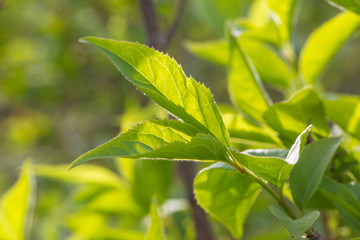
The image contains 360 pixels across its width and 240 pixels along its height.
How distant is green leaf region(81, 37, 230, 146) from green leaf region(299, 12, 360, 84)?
337mm

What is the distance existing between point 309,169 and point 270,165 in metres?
0.06

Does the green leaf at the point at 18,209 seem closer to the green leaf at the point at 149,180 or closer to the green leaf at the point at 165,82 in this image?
the green leaf at the point at 149,180

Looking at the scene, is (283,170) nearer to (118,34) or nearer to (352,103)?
(352,103)

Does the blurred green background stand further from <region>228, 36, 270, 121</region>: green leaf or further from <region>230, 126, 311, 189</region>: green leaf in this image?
<region>230, 126, 311, 189</region>: green leaf

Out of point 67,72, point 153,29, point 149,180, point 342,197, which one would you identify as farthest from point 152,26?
point 67,72

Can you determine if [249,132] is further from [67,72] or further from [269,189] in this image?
[67,72]

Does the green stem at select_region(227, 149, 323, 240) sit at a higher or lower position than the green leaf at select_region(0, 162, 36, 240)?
higher

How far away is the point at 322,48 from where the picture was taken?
75cm

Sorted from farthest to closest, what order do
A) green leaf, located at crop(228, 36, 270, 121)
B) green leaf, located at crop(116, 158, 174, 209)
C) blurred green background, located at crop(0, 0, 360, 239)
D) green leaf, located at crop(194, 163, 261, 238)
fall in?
blurred green background, located at crop(0, 0, 360, 239), green leaf, located at crop(116, 158, 174, 209), green leaf, located at crop(228, 36, 270, 121), green leaf, located at crop(194, 163, 261, 238)

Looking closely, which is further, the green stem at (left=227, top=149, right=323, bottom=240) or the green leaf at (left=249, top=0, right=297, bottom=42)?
the green leaf at (left=249, top=0, right=297, bottom=42)

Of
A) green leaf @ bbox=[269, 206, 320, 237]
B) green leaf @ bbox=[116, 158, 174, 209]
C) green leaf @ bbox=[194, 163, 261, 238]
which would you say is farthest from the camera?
green leaf @ bbox=[116, 158, 174, 209]

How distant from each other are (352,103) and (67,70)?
1881 millimetres

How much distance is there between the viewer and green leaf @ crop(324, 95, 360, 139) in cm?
58

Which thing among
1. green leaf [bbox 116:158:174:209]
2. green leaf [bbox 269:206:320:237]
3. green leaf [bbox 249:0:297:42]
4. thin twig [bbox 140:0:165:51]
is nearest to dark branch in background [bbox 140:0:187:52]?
thin twig [bbox 140:0:165:51]
